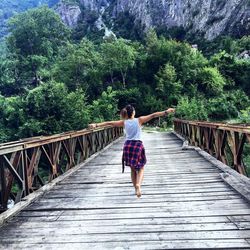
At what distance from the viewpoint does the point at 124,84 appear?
139ft

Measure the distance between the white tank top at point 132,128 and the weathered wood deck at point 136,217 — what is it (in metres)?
0.88

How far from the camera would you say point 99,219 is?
4008mm

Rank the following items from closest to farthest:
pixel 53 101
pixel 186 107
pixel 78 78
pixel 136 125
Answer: pixel 136 125 → pixel 53 101 → pixel 186 107 → pixel 78 78

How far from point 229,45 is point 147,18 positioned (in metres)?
28.6

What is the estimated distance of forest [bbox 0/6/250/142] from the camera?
2217 centimetres

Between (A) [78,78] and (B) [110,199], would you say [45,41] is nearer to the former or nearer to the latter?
(A) [78,78]

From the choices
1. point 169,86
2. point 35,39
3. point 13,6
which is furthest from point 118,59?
point 13,6

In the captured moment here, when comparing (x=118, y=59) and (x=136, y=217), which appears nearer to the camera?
(x=136, y=217)

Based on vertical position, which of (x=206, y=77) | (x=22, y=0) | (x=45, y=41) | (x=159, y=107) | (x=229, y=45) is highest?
(x=22, y=0)

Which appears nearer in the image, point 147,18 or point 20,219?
point 20,219

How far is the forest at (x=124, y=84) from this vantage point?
22.2m

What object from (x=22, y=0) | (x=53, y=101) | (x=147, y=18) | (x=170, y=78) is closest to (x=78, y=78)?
(x=170, y=78)

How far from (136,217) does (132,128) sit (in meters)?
1.29

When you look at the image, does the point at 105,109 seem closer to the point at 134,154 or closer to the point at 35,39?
the point at 134,154
